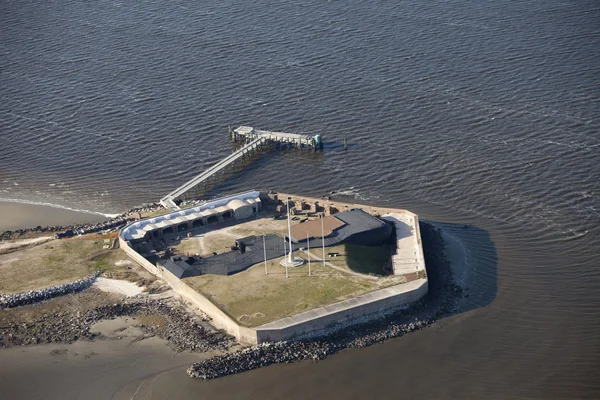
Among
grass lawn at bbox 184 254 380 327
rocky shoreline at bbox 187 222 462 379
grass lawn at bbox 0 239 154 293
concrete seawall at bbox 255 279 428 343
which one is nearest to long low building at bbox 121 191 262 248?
grass lawn at bbox 0 239 154 293

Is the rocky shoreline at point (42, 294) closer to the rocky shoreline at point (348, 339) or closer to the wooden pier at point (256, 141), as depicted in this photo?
the rocky shoreline at point (348, 339)

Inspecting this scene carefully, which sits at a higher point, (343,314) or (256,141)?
(256,141)

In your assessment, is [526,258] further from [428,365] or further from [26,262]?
[26,262]

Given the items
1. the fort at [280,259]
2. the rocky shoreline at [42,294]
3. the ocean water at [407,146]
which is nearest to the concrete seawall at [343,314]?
the fort at [280,259]

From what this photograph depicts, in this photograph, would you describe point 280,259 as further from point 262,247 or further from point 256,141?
point 256,141

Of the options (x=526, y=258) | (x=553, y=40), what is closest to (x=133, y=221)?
(x=526, y=258)

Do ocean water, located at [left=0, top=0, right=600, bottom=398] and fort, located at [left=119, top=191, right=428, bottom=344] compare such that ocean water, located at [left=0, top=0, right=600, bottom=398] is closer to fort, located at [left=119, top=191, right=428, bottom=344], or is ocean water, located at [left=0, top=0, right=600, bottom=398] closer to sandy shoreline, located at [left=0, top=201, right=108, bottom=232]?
sandy shoreline, located at [left=0, top=201, right=108, bottom=232]

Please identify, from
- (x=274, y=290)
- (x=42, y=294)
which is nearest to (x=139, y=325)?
(x=42, y=294)
